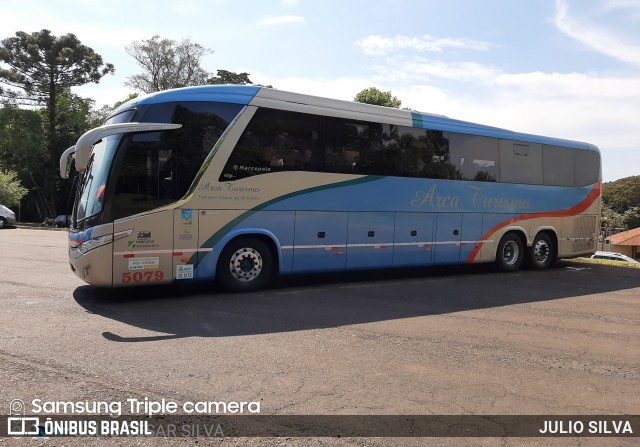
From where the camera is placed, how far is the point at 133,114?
28.0 ft

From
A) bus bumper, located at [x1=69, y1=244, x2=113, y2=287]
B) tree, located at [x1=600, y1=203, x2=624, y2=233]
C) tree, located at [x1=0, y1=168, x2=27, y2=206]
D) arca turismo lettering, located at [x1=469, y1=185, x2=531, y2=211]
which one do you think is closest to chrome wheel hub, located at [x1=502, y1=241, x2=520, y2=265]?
arca turismo lettering, located at [x1=469, y1=185, x2=531, y2=211]

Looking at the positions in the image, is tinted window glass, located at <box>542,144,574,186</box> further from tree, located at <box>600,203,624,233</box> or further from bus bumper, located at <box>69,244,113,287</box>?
tree, located at <box>600,203,624,233</box>

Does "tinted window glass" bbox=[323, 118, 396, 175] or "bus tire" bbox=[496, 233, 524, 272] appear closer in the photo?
"tinted window glass" bbox=[323, 118, 396, 175]

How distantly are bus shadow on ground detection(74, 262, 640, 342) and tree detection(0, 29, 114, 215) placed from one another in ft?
153

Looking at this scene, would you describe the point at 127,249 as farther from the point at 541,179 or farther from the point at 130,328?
the point at 541,179

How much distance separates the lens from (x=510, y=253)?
45.9 ft

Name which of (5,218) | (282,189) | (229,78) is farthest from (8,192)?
(282,189)

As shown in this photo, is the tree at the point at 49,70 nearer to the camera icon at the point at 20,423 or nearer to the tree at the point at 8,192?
the tree at the point at 8,192

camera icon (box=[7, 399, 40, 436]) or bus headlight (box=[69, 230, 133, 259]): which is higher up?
bus headlight (box=[69, 230, 133, 259])

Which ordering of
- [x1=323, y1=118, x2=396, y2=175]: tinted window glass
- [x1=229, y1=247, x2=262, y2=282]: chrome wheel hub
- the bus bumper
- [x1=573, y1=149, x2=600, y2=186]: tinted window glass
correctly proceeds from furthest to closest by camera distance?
[x1=573, y1=149, x2=600, y2=186]: tinted window glass → [x1=323, y1=118, x2=396, y2=175]: tinted window glass → [x1=229, y1=247, x2=262, y2=282]: chrome wheel hub → the bus bumper

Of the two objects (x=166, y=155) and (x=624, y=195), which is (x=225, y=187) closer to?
(x=166, y=155)

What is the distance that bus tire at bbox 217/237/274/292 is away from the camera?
9195 mm

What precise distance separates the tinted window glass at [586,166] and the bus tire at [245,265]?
33.1 ft

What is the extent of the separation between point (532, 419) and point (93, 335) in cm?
501
